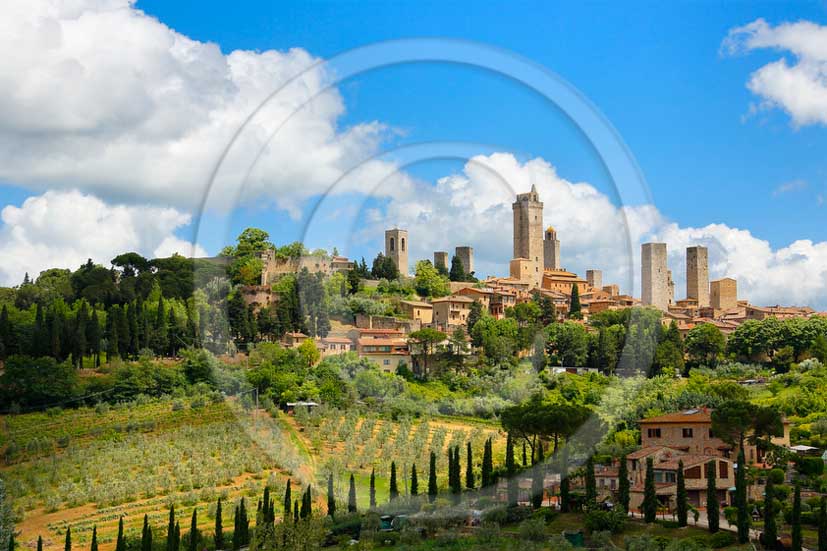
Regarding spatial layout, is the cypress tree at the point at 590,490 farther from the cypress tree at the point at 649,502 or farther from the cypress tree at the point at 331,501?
the cypress tree at the point at 331,501

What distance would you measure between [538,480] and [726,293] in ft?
109

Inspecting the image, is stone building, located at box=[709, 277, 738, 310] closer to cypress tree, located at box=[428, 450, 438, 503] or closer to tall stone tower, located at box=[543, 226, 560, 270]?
tall stone tower, located at box=[543, 226, 560, 270]

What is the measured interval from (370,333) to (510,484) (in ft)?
37.4

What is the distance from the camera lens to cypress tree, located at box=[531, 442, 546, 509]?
55.9 feet

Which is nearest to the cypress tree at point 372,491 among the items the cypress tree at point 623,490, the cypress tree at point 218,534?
the cypress tree at point 218,534

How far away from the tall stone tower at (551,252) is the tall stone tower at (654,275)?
3.58m

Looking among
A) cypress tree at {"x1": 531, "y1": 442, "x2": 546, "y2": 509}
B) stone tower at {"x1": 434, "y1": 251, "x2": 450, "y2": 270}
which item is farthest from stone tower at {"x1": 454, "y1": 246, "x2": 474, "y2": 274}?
cypress tree at {"x1": 531, "y1": 442, "x2": 546, "y2": 509}

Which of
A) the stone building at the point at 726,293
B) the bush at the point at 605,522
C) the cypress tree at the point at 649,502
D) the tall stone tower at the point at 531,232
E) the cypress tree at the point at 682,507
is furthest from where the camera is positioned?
the stone building at the point at 726,293

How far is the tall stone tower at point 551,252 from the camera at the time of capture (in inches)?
1694

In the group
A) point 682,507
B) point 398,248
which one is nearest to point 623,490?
point 682,507

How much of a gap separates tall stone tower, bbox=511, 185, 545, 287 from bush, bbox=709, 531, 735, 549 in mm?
14764

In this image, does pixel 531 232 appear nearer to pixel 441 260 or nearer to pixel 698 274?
pixel 441 260

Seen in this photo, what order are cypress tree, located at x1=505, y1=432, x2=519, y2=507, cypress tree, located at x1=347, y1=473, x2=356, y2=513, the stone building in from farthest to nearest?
the stone building, cypress tree, located at x1=505, y1=432, x2=519, y2=507, cypress tree, located at x1=347, y1=473, x2=356, y2=513

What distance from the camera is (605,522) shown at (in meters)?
15.6
